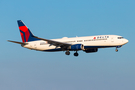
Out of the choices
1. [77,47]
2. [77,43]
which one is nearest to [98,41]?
[77,47]

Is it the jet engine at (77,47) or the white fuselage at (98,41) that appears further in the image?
the jet engine at (77,47)

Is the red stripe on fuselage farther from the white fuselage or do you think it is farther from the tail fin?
Result: the white fuselage

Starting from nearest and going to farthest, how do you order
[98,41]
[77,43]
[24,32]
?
[98,41], [77,43], [24,32]

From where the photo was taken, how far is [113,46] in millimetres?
59594

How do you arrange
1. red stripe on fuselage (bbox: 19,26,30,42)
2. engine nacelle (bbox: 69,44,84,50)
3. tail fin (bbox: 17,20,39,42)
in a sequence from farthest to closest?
red stripe on fuselage (bbox: 19,26,30,42)
tail fin (bbox: 17,20,39,42)
engine nacelle (bbox: 69,44,84,50)

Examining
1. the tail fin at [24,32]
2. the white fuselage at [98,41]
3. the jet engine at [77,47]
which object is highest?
the tail fin at [24,32]

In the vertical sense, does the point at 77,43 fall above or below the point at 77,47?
above

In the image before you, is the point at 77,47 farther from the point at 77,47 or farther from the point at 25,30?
the point at 25,30

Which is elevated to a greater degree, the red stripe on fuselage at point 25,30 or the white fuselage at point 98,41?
the red stripe on fuselage at point 25,30

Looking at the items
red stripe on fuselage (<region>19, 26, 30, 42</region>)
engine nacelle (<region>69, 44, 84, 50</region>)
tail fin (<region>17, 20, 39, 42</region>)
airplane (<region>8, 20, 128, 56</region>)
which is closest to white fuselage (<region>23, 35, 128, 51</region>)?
airplane (<region>8, 20, 128, 56</region>)

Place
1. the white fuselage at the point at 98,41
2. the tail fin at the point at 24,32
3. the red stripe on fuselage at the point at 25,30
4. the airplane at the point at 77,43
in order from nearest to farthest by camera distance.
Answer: the white fuselage at the point at 98,41
the airplane at the point at 77,43
the tail fin at the point at 24,32
the red stripe on fuselage at the point at 25,30

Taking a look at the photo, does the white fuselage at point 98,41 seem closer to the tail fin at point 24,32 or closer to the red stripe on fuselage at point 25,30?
the tail fin at point 24,32

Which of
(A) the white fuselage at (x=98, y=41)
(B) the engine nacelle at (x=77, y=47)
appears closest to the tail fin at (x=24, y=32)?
(A) the white fuselage at (x=98, y=41)

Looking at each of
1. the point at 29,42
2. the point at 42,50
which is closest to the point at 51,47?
the point at 42,50
